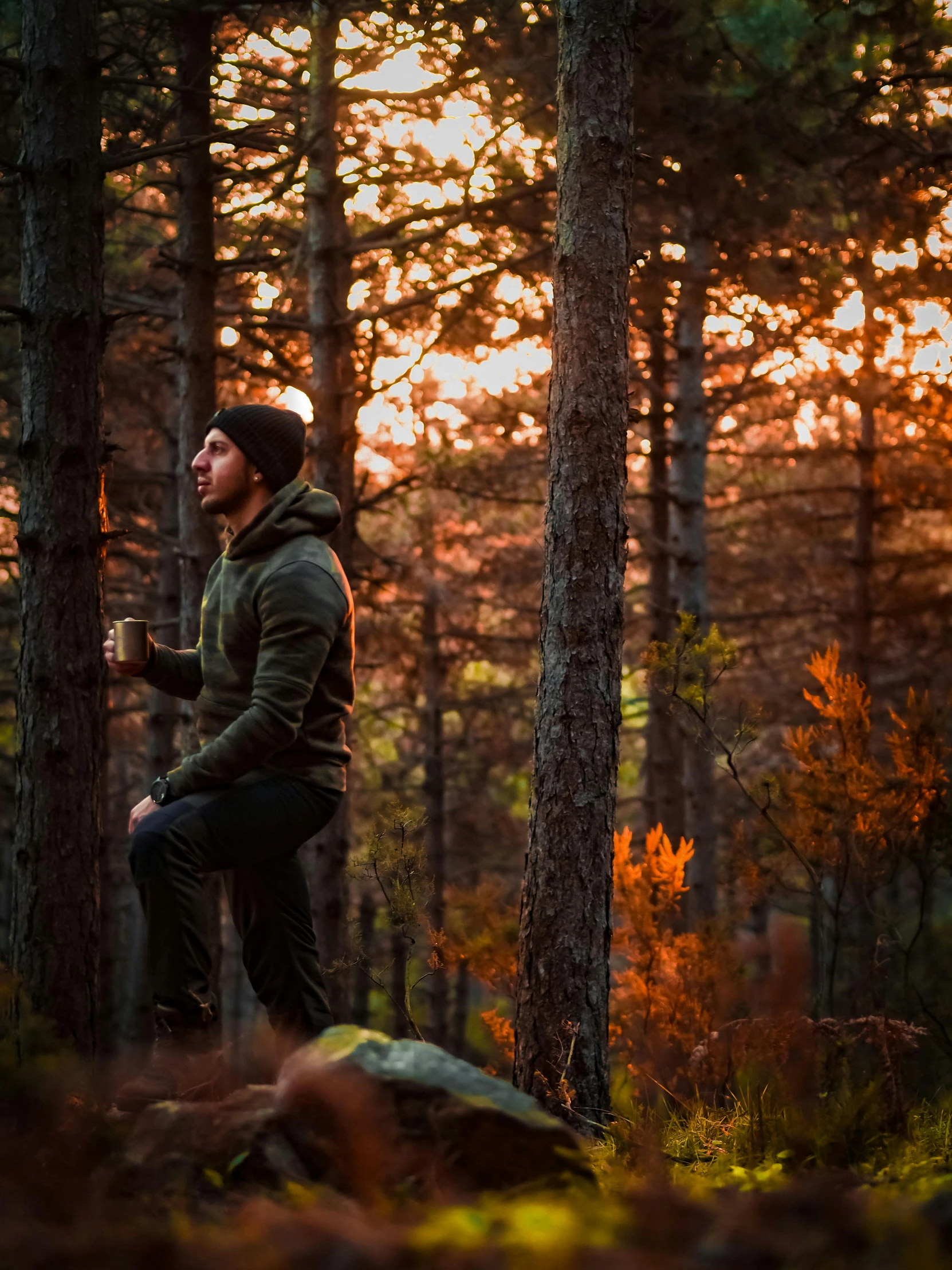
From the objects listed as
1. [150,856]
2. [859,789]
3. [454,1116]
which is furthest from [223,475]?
A: [859,789]

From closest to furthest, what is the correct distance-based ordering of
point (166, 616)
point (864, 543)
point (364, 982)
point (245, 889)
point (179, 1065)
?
point (179, 1065) → point (245, 889) → point (166, 616) → point (864, 543) → point (364, 982)

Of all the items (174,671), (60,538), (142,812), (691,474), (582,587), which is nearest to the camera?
(142,812)

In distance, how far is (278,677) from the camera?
13.5 ft

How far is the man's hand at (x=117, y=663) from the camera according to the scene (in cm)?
459

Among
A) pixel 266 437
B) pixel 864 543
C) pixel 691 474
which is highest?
pixel 691 474

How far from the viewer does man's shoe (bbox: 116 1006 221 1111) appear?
12.5 ft

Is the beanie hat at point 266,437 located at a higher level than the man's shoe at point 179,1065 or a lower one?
higher

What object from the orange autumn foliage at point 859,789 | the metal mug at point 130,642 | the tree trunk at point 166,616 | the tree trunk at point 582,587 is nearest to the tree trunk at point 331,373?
the tree trunk at point 166,616

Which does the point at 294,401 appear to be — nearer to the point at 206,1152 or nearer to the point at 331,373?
the point at 206,1152

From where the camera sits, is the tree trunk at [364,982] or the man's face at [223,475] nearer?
the man's face at [223,475]

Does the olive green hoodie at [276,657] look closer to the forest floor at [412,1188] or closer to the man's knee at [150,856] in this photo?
the man's knee at [150,856]

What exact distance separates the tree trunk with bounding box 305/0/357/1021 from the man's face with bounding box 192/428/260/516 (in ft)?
16.8

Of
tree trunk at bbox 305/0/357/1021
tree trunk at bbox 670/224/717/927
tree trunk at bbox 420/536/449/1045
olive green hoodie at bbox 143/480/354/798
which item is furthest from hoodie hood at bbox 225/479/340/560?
tree trunk at bbox 420/536/449/1045

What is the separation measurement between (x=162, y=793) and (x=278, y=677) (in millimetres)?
587
